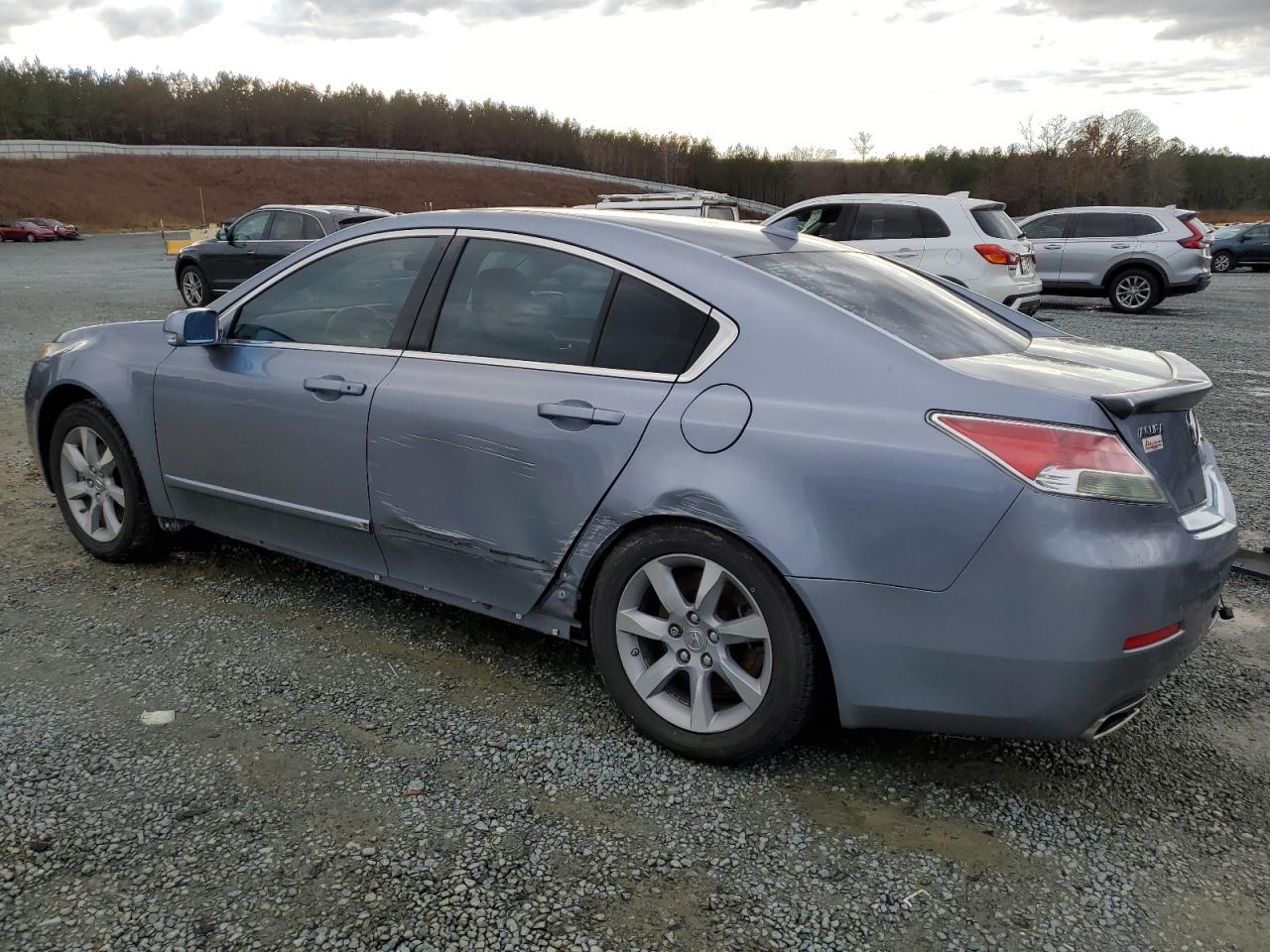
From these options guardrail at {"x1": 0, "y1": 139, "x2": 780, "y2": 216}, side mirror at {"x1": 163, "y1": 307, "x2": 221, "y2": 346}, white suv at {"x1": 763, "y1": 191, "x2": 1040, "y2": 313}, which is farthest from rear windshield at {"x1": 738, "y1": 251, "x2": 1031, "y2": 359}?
guardrail at {"x1": 0, "y1": 139, "x2": 780, "y2": 216}

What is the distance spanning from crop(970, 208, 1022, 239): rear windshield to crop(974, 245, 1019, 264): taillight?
0.83 feet

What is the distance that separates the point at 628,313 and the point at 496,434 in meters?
0.56

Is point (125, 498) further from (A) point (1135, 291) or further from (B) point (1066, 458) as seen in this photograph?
(A) point (1135, 291)

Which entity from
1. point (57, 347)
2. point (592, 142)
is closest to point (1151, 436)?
point (57, 347)

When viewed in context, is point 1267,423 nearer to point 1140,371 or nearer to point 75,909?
point 1140,371

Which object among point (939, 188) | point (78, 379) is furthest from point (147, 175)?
point (78, 379)

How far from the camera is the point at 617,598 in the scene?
115 inches

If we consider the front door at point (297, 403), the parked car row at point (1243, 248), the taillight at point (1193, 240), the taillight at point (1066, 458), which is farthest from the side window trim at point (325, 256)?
the parked car row at point (1243, 248)

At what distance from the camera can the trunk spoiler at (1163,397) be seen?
7.93 feet

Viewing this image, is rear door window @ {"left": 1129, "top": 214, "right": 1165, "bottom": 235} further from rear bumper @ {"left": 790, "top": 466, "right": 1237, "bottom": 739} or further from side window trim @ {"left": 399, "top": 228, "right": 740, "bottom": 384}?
side window trim @ {"left": 399, "top": 228, "right": 740, "bottom": 384}

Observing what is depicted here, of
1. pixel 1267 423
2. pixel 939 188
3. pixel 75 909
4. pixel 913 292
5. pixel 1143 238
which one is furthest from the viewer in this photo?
pixel 939 188

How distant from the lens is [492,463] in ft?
10.2

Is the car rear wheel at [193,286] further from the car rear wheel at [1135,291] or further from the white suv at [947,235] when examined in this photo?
the car rear wheel at [1135,291]

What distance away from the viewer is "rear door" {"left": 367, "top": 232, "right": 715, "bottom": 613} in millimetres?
2924
